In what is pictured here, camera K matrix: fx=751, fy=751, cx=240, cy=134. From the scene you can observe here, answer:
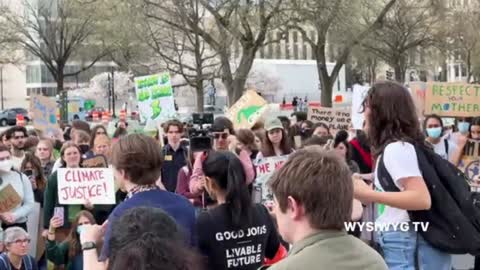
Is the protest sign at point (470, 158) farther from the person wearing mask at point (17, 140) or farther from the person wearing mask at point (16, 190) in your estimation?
the person wearing mask at point (17, 140)

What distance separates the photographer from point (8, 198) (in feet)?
21.5

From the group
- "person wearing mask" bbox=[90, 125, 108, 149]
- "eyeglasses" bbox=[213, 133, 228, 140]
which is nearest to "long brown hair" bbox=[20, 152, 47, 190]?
"person wearing mask" bbox=[90, 125, 108, 149]

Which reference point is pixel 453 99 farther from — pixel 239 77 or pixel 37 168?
pixel 239 77

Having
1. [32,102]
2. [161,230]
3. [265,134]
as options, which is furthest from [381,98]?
[32,102]

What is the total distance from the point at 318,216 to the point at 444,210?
1293 mm

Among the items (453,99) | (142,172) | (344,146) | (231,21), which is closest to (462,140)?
(344,146)

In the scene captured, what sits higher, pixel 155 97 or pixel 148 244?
pixel 155 97

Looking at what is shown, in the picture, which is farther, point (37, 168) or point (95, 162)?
point (37, 168)

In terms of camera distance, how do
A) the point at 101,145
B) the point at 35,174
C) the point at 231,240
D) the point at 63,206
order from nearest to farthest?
the point at 231,240 → the point at 63,206 → the point at 35,174 → the point at 101,145

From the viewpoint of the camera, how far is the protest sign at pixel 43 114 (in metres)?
12.6

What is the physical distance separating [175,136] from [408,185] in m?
5.20

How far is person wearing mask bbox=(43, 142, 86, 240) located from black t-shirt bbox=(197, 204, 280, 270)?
8.30ft

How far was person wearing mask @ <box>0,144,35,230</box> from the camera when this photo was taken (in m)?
6.48

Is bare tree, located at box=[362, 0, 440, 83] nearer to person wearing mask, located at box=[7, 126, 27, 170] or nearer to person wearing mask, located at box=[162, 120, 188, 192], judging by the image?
person wearing mask, located at box=[162, 120, 188, 192]
